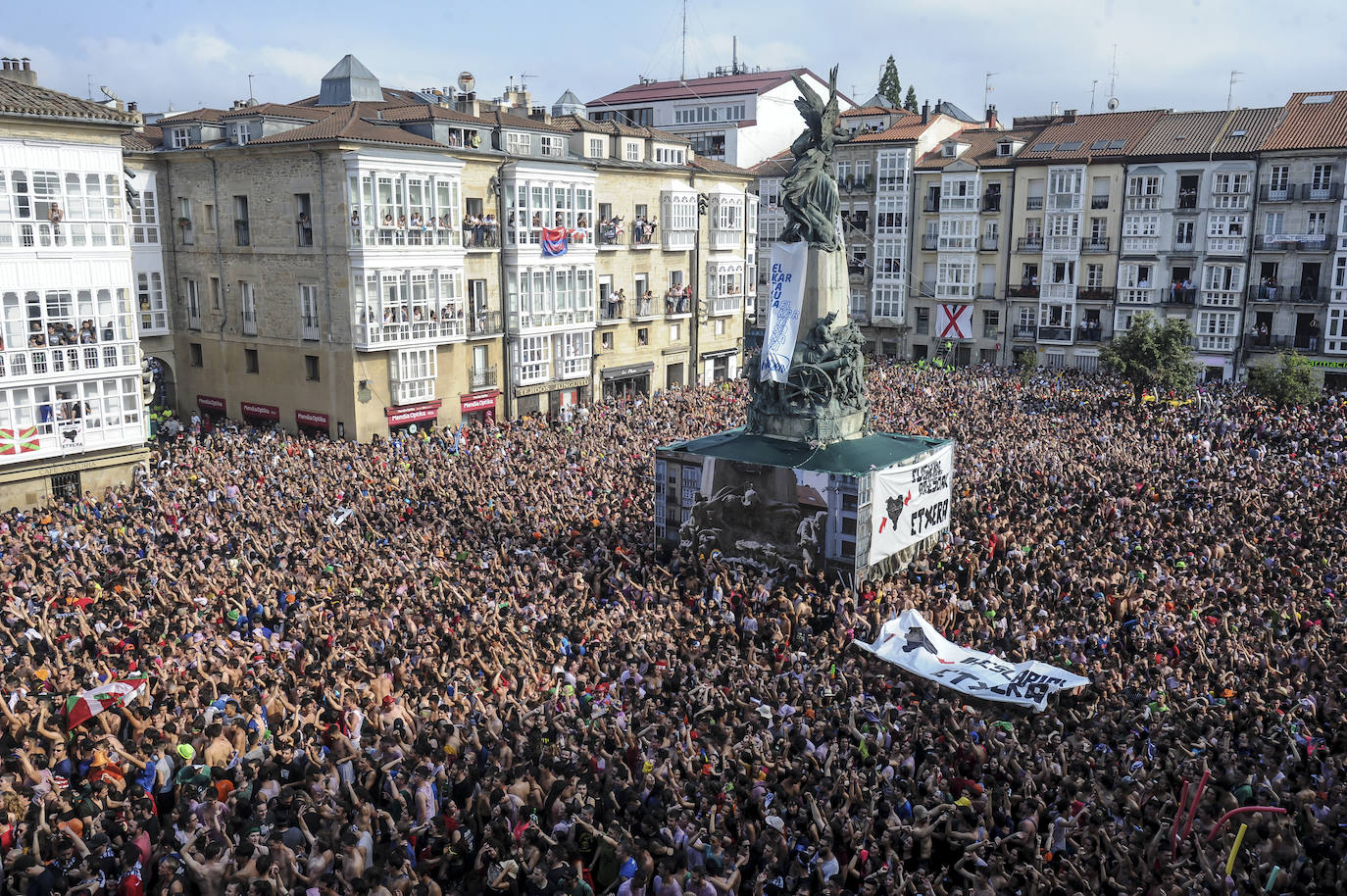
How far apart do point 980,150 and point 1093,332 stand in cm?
1281

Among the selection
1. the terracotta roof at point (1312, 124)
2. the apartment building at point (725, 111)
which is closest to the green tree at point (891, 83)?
the apartment building at point (725, 111)

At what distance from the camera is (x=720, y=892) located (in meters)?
10.2

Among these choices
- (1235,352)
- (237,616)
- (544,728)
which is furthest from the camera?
(1235,352)

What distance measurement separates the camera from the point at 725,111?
70.9 meters

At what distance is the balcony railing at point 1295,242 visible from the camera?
49156 mm

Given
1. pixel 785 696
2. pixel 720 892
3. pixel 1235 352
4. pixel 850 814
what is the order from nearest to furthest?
pixel 720 892
pixel 850 814
pixel 785 696
pixel 1235 352

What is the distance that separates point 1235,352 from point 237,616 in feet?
159

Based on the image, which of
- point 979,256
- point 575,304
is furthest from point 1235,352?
point 575,304

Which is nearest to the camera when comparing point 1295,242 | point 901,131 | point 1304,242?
point 1304,242

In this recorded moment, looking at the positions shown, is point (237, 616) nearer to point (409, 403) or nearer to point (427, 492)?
point (427, 492)

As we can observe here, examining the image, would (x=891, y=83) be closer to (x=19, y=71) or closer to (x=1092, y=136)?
(x=1092, y=136)

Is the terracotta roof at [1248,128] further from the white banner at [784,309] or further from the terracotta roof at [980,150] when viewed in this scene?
the white banner at [784,309]

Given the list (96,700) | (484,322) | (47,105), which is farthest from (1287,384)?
(47,105)

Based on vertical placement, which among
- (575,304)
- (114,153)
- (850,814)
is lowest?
(850,814)
